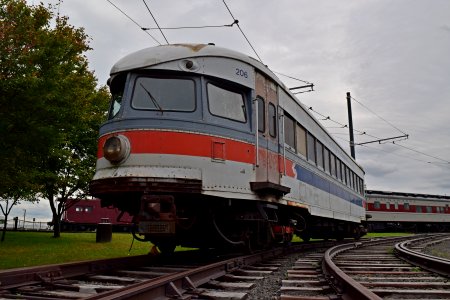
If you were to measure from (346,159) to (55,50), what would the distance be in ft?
36.2

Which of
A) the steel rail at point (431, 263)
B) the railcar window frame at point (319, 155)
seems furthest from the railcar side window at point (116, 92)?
the railcar window frame at point (319, 155)

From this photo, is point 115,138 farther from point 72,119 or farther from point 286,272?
point 72,119

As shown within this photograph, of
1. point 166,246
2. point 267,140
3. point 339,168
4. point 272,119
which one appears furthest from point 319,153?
point 166,246

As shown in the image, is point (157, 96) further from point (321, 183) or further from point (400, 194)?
point (400, 194)

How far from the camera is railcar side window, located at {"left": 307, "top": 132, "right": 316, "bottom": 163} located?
10758 mm

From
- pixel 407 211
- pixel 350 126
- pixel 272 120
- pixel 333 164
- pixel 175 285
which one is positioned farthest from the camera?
pixel 407 211

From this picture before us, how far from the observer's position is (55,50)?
12.0m

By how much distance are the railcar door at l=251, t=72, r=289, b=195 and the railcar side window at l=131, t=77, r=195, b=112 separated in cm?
142

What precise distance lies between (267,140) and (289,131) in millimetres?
1461

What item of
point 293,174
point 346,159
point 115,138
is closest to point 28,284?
point 115,138

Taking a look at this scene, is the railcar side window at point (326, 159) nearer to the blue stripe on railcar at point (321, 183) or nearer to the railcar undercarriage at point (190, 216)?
the blue stripe on railcar at point (321, 183)

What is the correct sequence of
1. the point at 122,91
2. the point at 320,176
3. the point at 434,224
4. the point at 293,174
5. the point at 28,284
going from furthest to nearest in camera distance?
the point at 434,224, the point at 320,176, the point at 293,174, the point at 122,91, the point at 28,284

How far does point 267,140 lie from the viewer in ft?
25.9

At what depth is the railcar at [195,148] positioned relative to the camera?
247 inches
